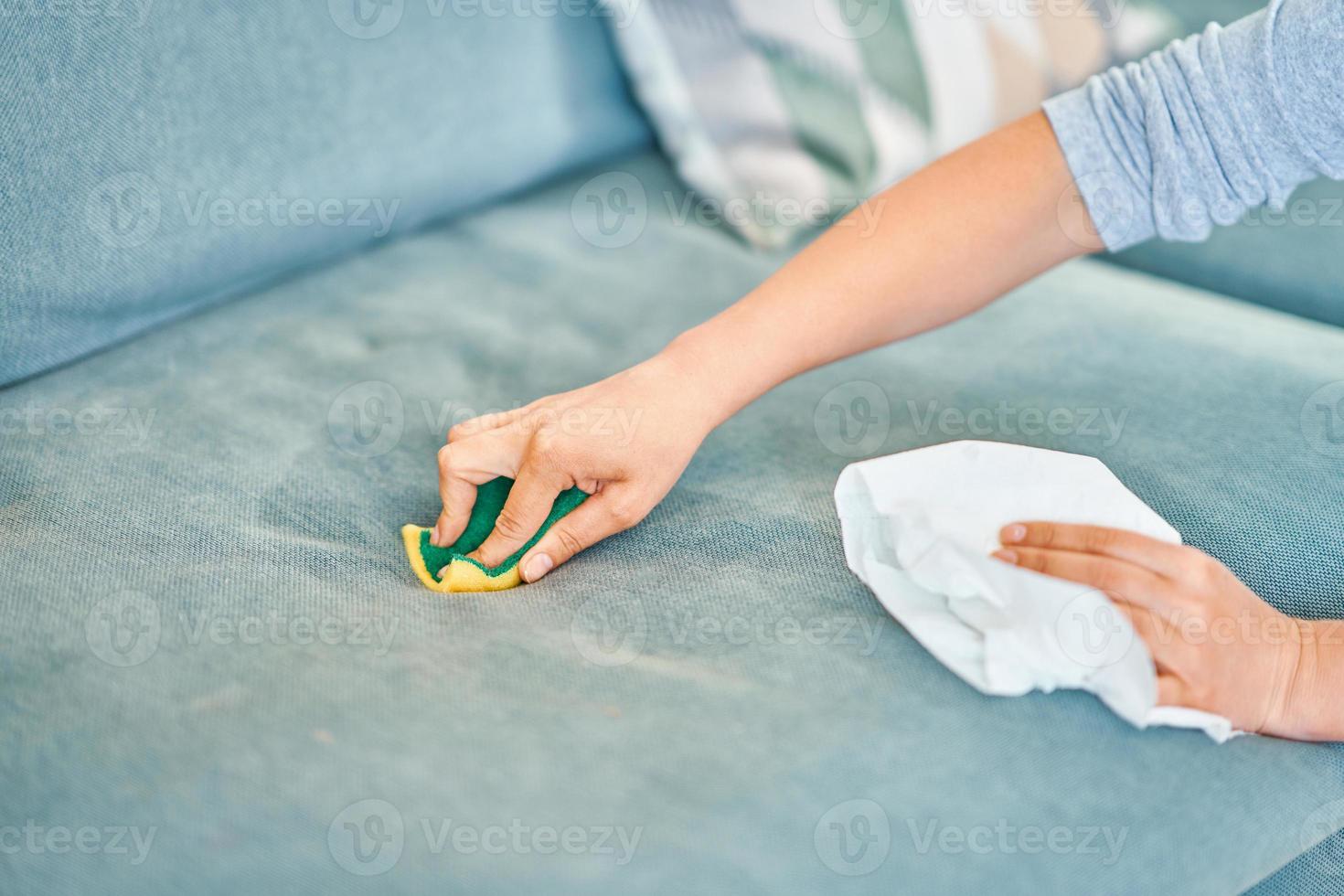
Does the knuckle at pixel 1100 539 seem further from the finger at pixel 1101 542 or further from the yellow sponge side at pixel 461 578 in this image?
the yellow sponge side at pixel 461 578

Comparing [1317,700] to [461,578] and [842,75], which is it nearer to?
[461,578]

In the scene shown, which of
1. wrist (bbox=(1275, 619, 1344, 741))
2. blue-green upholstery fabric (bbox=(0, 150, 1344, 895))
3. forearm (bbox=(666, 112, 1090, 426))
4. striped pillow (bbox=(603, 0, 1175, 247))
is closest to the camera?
blue-green upholstery fabric (bbox=(0, 150, 1344, 895))

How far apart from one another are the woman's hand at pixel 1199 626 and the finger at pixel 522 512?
0.27 m

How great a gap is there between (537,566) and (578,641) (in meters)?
0.08

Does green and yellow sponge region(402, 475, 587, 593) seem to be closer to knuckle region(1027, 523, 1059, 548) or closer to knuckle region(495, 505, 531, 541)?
knuckle region(495, 505, 531, 541)

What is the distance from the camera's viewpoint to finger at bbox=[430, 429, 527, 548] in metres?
0.70

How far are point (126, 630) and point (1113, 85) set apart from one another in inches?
29.0

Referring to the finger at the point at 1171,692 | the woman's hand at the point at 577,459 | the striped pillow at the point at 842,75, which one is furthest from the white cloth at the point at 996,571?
the striped pillow at the point at 842,75

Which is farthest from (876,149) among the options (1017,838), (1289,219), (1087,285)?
(1017,838)

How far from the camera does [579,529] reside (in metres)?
0.70

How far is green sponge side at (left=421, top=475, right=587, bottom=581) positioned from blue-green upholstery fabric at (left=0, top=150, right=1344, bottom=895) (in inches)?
1.1

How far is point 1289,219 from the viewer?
1.03m

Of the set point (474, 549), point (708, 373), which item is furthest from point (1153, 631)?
point (474, 549)

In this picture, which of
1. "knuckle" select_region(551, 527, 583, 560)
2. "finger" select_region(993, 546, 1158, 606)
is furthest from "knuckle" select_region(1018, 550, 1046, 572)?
"knuckle" select_region(551, 527, 583, 560)
